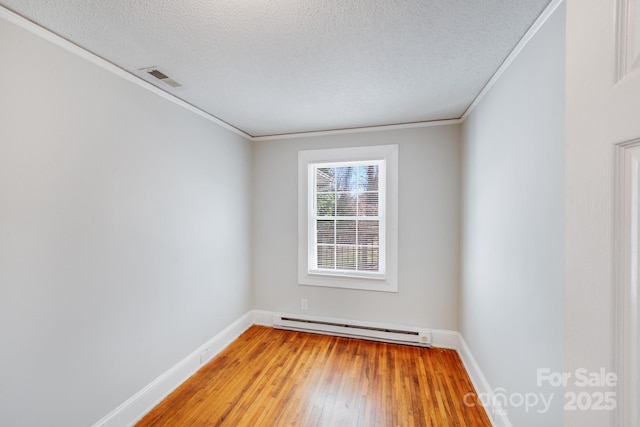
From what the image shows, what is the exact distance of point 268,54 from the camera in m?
1.63

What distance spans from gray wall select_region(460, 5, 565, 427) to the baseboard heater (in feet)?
2.22

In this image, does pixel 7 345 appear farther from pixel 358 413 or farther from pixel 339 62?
pixel 339 62

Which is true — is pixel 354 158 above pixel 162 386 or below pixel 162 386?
above

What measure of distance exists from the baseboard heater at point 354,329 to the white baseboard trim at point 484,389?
0.42 metres

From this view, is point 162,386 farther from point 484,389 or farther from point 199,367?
point 484,389

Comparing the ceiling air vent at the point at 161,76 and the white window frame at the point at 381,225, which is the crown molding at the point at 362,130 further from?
the ceiling air vent at the point at 161,76

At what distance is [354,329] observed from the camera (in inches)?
119

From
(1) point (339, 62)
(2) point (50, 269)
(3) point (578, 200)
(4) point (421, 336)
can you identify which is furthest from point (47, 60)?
(4) point (421, 336)

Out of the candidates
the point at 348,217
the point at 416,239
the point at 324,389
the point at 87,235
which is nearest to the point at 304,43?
the point at 87,235

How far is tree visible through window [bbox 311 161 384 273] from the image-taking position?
313cm

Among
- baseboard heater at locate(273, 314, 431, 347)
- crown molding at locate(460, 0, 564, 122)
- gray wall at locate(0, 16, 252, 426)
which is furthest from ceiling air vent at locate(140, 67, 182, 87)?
baseboard heater at locate(273, 314, 431, 347)

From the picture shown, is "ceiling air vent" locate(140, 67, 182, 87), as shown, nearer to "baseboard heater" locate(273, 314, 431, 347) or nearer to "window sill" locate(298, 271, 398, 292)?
"window sill" locate(298, 271, 398, 292)

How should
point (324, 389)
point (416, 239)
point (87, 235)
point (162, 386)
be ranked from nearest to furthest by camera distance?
point (87, 235)
point (162, 386)
point (324, 389)
point (416, 239)

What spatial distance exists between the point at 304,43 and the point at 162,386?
2.64m
